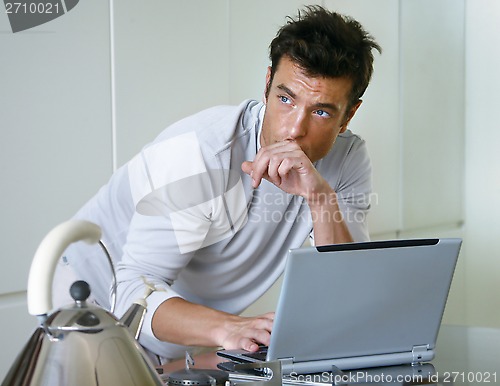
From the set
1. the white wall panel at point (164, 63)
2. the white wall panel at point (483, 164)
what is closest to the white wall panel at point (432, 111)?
the white wall panel at point (483, 164)

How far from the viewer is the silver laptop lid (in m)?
1.45

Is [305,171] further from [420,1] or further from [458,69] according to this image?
[458,69]

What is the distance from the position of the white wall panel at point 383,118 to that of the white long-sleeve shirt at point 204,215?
1393 millimetres

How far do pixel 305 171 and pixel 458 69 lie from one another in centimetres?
285

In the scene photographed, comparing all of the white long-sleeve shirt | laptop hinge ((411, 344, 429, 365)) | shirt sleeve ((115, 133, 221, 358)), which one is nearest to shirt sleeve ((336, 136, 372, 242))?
the white long-sleeve shirt

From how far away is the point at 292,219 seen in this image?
2377mm

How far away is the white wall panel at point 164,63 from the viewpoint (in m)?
2.63

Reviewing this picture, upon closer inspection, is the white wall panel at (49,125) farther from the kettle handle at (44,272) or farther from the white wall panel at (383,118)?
the white wall panel at (383,118)

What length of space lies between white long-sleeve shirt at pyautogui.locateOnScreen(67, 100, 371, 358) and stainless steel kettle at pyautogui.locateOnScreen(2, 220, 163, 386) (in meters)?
0.93

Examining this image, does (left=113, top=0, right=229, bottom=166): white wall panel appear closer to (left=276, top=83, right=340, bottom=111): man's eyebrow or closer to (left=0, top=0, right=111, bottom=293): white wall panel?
(left=0, top=0, right=111, bottom=293): white wall panel

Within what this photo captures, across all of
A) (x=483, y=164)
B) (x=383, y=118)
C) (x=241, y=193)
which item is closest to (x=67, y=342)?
(x=241, y=193)

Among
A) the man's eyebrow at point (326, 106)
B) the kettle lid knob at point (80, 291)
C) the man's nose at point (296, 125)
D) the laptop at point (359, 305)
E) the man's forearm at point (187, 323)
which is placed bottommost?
the man's forearm at point (187, 323)

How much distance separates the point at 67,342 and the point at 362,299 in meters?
0.67

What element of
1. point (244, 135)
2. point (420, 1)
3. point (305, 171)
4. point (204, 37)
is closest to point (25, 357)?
point (305, 171)
